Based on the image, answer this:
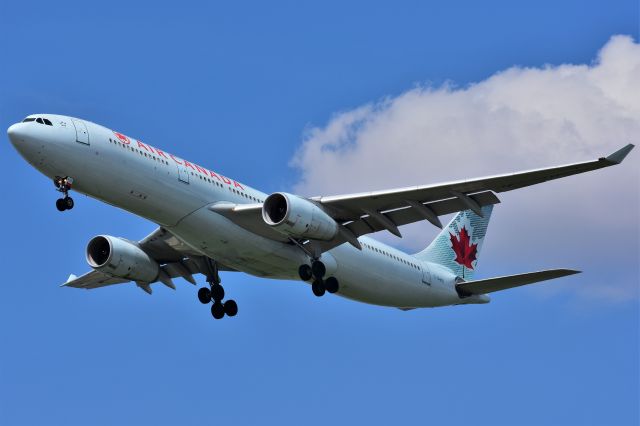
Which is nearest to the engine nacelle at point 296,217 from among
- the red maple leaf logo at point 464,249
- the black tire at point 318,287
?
the black tire at point 318,287

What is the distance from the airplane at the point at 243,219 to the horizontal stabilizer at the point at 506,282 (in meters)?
0.05

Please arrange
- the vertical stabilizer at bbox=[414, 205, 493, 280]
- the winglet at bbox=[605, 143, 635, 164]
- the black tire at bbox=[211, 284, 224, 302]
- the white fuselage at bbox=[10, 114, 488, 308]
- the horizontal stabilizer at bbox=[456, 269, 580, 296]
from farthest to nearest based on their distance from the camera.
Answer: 1. the vertical stabilizer at bbox=[414, 205, 493, 280]
2. the black tire at bbox=[211, 284, 224, 302]
3. the horizontal stabilizer at bbox=[456, 269, 580, 296]
4. the white fuselage at bbox=[10, 114, 488, 308]
5. the winglet at bbox=[605, 143, 635, 164]

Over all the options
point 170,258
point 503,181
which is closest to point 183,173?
point 170,258

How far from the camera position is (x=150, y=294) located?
41688 millimetres

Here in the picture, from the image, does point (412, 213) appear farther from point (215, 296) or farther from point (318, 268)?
point (215, 296)

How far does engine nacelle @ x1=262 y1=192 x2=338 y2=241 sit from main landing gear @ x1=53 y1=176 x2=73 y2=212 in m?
5.99

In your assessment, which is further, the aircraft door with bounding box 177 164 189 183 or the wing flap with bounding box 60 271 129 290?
the wing flap with bounding box 60 271 129 290

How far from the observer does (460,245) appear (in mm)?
47625

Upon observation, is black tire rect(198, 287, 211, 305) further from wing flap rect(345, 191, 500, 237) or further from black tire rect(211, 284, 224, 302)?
wing flap rect(345, 191, 500, 237)

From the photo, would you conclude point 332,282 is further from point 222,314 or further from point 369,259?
point 222,314

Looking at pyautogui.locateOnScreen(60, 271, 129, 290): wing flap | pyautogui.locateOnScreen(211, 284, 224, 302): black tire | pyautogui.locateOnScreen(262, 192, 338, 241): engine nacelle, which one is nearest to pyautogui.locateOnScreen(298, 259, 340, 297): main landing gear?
pyautogui.locateOnScreen(262, 192, 338, 241): engine nacelle

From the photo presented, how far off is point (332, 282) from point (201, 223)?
534 cm

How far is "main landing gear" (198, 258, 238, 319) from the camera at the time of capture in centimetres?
4131

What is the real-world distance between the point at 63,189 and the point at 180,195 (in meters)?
3.67
